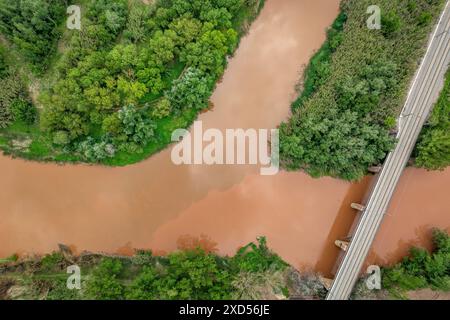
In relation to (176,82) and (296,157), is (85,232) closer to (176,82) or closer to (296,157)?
(176,82)

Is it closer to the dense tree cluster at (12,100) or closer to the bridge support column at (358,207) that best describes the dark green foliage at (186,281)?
the bridge support column at (358,207)

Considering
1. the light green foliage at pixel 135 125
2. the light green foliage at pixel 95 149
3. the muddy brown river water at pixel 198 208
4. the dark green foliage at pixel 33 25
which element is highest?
the dark green foliage at pixel 33 25

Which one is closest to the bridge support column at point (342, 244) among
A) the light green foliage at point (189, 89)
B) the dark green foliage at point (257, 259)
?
the dark green foliage at point (257, 259)

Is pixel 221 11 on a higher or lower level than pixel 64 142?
higher

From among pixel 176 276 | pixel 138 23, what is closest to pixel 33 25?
pixel 138 23

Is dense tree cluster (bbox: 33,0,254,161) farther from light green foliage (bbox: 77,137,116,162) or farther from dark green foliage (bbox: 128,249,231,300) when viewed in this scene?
dark green foliage (bbox: 128,249,231,300)

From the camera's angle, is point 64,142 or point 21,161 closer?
point 64,142

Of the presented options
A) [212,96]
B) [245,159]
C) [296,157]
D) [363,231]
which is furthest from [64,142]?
[363,231]
